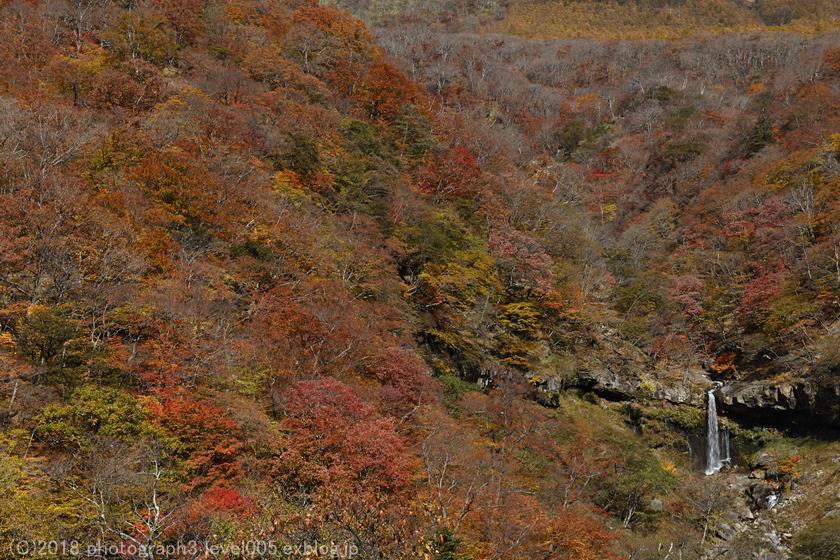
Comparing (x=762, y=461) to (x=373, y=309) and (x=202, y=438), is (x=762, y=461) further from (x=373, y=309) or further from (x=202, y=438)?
(x=202, y=438)

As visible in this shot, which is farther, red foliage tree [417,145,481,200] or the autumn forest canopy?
red foliage tree [417,145,481,200]

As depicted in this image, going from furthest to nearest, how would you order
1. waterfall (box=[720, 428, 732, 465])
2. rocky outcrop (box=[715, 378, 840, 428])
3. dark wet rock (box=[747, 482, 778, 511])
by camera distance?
waterfall (box=[720, 428, 732, 465]) < rocky outcrop (box=[715, 378, 840, 428]) < dark wet rock (box=[747, 482, 778, 511])

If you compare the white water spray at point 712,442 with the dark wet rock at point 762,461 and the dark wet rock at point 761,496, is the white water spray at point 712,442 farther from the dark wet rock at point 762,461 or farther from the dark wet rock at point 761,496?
the dark wet rock at point 761,496

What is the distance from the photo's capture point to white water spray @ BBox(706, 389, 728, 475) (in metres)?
30.5

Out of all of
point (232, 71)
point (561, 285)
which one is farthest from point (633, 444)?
point (232, 71)

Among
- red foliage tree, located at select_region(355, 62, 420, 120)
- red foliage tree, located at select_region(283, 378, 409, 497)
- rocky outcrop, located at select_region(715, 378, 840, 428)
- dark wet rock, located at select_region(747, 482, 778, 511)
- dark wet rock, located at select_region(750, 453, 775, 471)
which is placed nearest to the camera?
red foliage tree, located at select_region(283, 378, 409, 497)

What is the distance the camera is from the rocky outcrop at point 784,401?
26.5 metres

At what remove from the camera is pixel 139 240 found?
18.3m

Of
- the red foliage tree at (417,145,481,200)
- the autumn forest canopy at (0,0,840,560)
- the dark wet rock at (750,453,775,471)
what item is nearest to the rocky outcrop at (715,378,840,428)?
the autumn forest canopy at (0,0,840,560)

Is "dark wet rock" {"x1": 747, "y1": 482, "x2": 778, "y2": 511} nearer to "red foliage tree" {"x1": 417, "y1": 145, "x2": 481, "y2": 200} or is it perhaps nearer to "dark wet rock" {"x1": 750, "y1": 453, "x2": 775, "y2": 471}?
"dark wet rock" {"x1": 750, "y1": 453, "x2": 775, "y2": 471}

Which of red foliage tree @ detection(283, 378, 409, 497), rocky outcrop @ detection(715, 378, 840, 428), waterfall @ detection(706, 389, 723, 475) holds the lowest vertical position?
waterfall @ detection(706, 389, 723, 475)

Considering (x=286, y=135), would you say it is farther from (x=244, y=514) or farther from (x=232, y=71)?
(x=244, y=514)

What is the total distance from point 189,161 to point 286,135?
29.7ft

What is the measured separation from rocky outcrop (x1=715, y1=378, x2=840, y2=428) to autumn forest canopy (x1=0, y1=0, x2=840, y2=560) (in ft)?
0.50
